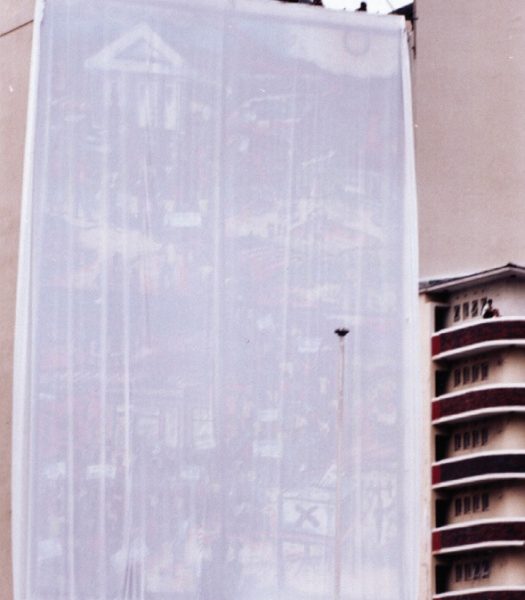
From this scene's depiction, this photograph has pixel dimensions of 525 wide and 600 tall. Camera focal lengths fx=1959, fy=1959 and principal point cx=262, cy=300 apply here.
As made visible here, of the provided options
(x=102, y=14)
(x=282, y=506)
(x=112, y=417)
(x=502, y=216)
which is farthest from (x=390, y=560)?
(x=502, y=216)

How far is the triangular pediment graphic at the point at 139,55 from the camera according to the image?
1112 centimetres

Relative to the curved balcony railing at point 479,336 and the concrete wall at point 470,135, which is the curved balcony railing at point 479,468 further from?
the concrete wall at point 470,135

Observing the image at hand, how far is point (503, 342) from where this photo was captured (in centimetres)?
3209

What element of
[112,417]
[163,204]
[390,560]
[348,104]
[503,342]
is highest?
[503,342]

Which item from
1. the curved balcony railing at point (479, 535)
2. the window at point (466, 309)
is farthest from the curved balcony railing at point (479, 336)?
the curved balcony railing at point (479, 535)

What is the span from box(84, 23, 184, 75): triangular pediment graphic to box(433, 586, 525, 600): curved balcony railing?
2019 cm

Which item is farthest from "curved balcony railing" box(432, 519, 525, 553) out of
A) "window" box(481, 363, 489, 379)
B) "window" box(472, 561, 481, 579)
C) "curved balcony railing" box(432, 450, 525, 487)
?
"window" box(481, 363, 489, 379)

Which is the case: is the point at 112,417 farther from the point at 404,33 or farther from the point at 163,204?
the point at 404,33

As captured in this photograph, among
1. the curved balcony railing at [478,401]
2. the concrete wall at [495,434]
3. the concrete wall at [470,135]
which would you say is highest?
the concrete wall at [470,135]

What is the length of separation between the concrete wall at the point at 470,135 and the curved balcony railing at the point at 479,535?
4.23 meters

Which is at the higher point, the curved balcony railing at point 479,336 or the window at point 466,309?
the window at point 466,309

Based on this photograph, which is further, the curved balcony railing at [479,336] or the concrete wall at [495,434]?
the curved balcony railing at [479,336]

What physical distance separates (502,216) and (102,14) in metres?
19.7

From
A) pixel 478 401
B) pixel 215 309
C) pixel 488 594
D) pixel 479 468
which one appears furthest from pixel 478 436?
pixel 215 309
